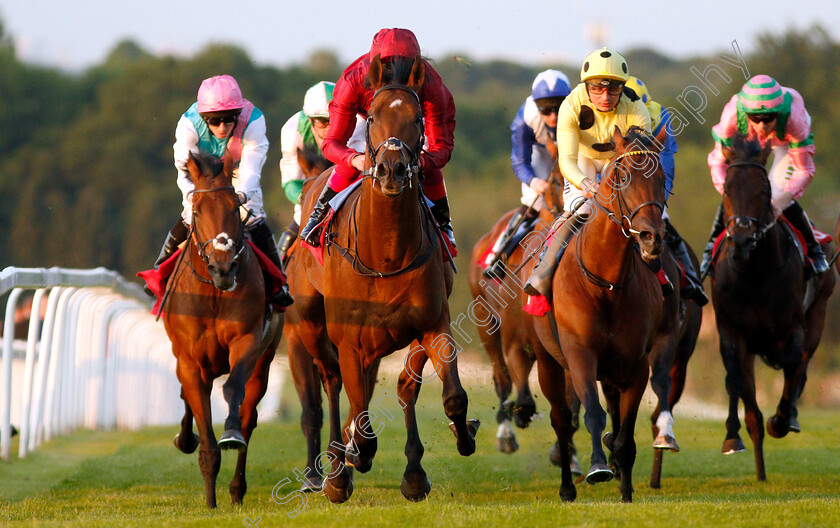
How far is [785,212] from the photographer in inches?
352

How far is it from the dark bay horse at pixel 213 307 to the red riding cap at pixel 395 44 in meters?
1.42

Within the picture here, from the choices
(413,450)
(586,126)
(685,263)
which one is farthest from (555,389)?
(586,126)

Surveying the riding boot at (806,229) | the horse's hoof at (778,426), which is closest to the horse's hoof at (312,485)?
the horse's hoof at (778,426)

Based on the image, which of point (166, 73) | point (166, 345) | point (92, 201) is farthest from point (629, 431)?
point (166, 73)

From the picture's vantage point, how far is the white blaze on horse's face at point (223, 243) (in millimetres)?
6602

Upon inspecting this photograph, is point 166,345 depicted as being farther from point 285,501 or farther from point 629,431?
point 629,431

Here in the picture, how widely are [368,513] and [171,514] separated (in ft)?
4.35

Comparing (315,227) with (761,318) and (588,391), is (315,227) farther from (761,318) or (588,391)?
(761,318)

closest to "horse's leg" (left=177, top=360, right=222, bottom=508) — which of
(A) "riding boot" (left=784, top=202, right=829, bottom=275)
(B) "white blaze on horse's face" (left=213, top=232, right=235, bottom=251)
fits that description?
(B) "white blaze on horse's face" (left=213, top=232, right=235, bottom=251)

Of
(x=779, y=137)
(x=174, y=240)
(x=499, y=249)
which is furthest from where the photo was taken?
(x=499, y=249)

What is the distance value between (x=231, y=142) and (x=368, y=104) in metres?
1.49

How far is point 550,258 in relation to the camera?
273 inches

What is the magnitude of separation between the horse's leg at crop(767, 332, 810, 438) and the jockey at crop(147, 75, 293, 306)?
3.77m

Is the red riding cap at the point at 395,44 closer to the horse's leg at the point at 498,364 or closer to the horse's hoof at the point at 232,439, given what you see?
the horse's hoof at the point at 232,439
